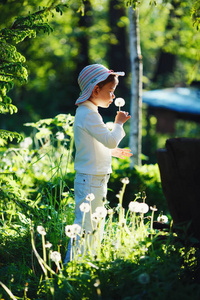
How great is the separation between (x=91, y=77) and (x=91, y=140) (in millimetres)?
535

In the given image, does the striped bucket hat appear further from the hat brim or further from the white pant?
the white pant

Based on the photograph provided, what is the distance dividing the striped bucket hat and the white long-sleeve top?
0.09 meters

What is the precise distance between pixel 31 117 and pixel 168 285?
15211mm

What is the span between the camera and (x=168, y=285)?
204 cm

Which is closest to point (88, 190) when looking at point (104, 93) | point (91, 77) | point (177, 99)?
point (104, 93)

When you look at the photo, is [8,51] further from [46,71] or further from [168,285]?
[46,71]

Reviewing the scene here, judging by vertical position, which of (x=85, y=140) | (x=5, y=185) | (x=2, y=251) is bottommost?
(x=2, y=251)

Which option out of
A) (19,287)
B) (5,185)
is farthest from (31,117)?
(19,287)

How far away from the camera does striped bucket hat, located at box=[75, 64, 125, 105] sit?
9.66 feet

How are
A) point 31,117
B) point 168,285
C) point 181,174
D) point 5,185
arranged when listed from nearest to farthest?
1. point 168,285
2. point 181,174
3. point 5,185
4. point 31,117

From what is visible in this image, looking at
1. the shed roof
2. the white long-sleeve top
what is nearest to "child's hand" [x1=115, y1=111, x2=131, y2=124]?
the white long-sleeve top

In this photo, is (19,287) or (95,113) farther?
(95,113)

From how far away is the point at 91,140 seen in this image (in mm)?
2975

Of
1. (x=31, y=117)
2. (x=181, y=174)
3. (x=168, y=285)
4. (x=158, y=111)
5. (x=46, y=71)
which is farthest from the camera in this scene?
(x=46, y=71)
